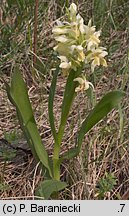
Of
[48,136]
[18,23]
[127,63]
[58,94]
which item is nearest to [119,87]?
[127,63]

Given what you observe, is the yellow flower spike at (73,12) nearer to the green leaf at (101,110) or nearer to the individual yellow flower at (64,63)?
the individual yellow flower at (64,63)

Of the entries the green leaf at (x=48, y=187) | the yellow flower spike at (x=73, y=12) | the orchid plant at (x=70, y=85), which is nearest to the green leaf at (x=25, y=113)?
the orchid plant at (x=70, y=85)

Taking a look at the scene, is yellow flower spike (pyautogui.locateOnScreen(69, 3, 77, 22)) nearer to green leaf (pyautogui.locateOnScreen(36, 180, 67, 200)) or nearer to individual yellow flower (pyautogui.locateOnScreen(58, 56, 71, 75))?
individual yellow flower (pyautogui.locateOnScreen(58, 56, 71, 75))

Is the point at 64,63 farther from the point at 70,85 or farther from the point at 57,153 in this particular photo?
the point at 57,153

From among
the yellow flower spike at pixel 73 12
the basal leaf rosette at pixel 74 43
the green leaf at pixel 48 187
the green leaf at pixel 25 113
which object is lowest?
the green leaf at pixel 48 187

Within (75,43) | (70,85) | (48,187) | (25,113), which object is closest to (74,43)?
(75,43)

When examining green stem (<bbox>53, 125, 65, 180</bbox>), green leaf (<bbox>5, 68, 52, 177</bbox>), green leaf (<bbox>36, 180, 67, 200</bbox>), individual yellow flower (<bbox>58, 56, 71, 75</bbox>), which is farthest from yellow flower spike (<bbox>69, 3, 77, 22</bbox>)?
green leaf (<bbox>36, 180, 67, 200</bbox>)

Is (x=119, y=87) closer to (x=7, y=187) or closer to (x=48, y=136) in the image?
(x=48, y=136)
